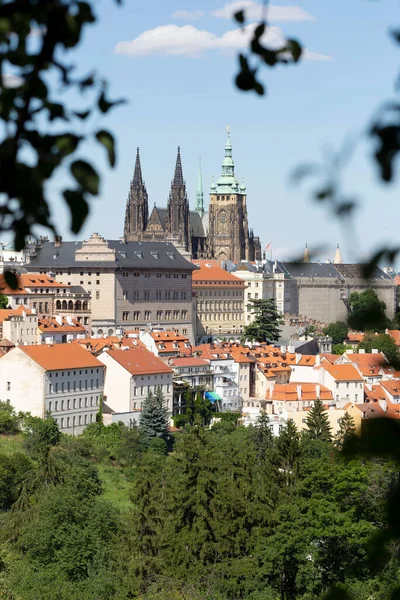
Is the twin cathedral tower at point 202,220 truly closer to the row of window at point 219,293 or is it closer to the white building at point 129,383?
the row of window at point 219,293

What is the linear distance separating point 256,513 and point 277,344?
221 ft

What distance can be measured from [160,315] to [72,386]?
34637 millimetres

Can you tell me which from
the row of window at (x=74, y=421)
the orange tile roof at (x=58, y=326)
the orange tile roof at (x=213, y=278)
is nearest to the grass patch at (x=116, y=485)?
the row of window at (x=74, y=421)

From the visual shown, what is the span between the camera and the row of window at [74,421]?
67.3 metres

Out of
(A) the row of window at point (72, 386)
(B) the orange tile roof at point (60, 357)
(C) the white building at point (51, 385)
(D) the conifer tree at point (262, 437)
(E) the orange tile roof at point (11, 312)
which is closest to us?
(D) the conifer tree at point (262, 437)

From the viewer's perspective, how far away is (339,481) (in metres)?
38.8

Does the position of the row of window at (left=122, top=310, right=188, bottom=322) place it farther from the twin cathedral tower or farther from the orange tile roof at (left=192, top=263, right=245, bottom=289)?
the twin cathedral tower

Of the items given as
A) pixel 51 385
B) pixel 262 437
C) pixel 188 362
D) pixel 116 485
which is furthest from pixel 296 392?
pixel 116 485

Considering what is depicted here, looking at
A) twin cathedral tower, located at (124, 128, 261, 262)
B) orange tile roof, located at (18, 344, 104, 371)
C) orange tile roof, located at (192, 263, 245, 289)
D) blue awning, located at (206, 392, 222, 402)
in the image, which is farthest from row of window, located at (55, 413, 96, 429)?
twin cathedral tower, located at (124, 128, 261, 262)

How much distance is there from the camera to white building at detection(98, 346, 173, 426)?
2805 inches

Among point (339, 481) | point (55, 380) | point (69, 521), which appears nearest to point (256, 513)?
point (339, 481)

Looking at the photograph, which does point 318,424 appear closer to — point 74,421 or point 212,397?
point 212,397

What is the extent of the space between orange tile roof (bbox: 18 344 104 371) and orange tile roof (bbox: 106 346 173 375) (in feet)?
4.54

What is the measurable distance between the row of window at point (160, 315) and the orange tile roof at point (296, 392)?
22.0 metres
